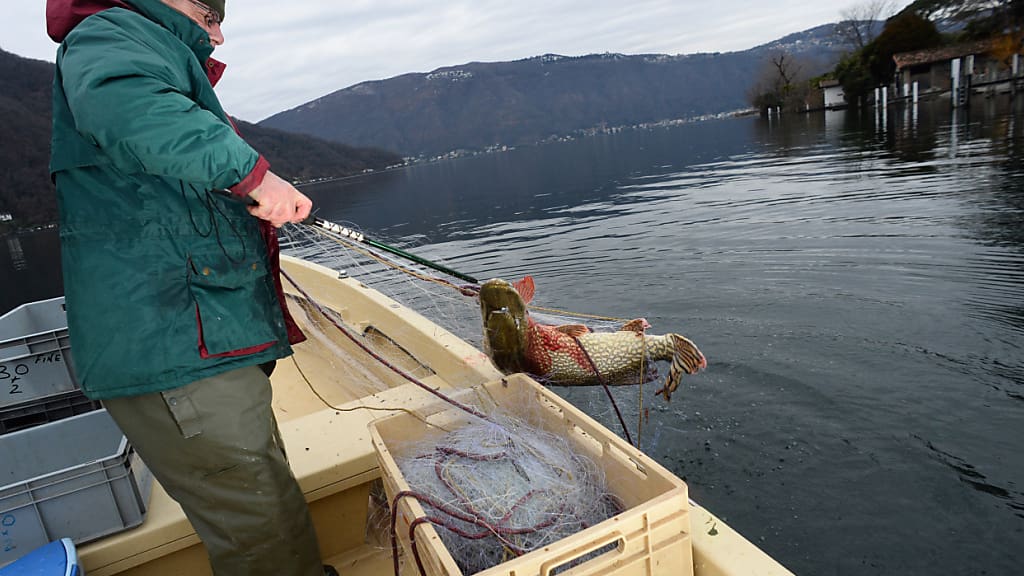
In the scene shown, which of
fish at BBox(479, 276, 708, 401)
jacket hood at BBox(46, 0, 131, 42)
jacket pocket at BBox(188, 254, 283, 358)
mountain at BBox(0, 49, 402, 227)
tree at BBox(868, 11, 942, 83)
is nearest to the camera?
jacket hood at BBox(46, 0, 131, 42)

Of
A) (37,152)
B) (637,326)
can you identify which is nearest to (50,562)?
(637,326)

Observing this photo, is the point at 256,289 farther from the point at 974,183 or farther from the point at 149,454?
the point at 974,183

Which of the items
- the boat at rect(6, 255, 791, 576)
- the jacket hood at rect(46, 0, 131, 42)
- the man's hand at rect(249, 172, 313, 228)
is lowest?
the boat at rect(6, 255, 791, 576)

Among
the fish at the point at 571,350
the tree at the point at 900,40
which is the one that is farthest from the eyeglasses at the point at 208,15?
the tree at the point at 900,40

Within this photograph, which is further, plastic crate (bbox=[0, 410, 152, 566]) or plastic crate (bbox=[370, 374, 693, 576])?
plastic crate (bbox=[0, 410, 152, 566])

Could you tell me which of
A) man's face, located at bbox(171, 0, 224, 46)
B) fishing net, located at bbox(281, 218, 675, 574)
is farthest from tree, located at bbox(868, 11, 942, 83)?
man's face, located at bbox(171, 0, 224, 46)

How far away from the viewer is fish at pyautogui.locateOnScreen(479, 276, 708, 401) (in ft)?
9.92

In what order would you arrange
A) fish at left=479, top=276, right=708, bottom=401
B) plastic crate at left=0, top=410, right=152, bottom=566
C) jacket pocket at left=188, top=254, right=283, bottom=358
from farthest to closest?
1. fish at left=479, top=276, right=708, bottom=401
2. plastic crate at left=0, top=410, right=152, bottom=566
3. jacket pocket at left=188, top=254, right=283, bottom=358

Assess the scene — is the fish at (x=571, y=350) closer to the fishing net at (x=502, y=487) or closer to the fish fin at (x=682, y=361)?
the fish fin at (x=682, y=361)

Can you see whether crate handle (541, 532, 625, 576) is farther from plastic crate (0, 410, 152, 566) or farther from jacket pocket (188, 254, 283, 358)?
plastic crate (0, 410, 152, 566)

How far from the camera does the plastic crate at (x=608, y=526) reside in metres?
1.59

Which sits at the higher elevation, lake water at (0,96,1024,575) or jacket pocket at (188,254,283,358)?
jacket pocket at (188,254,283,358)

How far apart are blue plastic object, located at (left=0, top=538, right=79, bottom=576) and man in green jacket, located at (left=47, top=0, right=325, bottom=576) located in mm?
487

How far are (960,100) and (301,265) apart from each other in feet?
150
